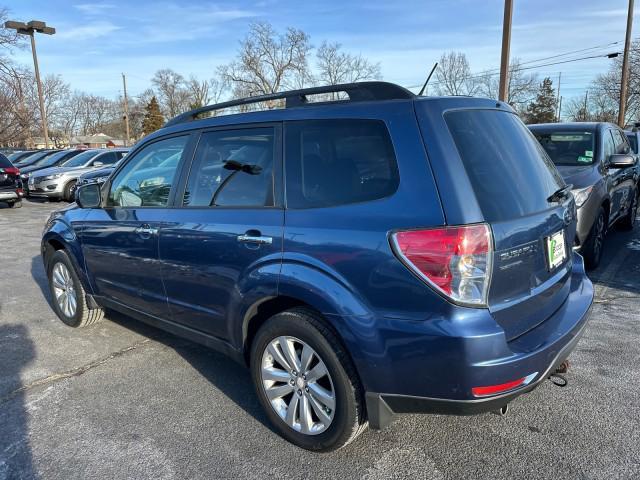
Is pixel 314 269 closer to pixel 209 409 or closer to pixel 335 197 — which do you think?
pixel 335 197

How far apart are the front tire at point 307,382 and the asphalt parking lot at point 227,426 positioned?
0.16 metres

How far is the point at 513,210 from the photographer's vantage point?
229 cm

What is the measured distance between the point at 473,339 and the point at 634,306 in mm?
3561

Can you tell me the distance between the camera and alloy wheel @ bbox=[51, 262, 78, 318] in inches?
178

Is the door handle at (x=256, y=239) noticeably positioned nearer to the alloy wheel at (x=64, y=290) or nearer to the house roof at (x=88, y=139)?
the alloy wheel at (x=64, y=290)

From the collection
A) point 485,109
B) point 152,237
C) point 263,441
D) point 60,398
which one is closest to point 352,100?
point 485,109

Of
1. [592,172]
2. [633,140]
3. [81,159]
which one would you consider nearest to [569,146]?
[592,172]

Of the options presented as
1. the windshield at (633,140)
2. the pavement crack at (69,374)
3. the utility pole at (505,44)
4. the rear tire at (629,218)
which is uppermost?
the utility pole at (505,44)

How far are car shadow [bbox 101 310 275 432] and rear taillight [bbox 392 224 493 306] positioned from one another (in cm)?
145

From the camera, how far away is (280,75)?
51.6m

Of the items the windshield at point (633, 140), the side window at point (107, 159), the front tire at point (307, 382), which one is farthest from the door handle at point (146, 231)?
the side window at point (107, 159)

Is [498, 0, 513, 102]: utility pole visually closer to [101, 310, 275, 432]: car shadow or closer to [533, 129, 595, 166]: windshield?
[533, 129, 595, 166]: windshield

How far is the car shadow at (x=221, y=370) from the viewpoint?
3143 mm

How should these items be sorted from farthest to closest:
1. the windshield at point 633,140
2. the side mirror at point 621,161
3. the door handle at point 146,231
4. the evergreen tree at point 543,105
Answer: the evergreen tree at point 543,105, the windshield at point 633,140, the side mirror at point 621,161, the door handle at point 146,231
